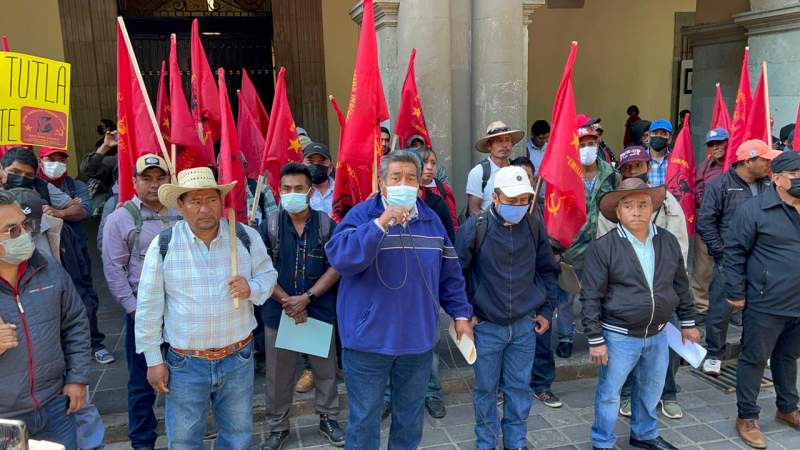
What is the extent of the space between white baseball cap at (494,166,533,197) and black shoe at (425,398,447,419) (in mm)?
1848

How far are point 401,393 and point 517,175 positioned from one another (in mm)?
1395

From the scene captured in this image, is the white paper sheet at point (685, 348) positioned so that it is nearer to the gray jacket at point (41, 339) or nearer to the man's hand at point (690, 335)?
the man's hand at point (690, 335)

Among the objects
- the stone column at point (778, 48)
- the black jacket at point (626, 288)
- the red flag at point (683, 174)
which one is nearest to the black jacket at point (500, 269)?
the black jacket at point (626, 288)

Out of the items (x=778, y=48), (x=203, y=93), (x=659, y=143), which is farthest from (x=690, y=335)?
(x=778, y=48)

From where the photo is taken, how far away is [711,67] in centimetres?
911

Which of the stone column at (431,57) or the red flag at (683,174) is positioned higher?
the stone column at (431,57)

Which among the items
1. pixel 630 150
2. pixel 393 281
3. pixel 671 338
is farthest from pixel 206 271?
pixel 630 150

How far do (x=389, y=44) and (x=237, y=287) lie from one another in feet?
12.9

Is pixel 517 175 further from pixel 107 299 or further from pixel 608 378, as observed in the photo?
pixel 107 299

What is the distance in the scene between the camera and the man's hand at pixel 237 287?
10.3ft

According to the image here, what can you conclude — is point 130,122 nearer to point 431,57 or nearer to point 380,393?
point 380,393

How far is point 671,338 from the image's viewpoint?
158 inches

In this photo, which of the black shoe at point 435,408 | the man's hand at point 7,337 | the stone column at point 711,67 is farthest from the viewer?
the stone column at point 711,67

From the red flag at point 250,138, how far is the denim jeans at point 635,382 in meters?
3.38
